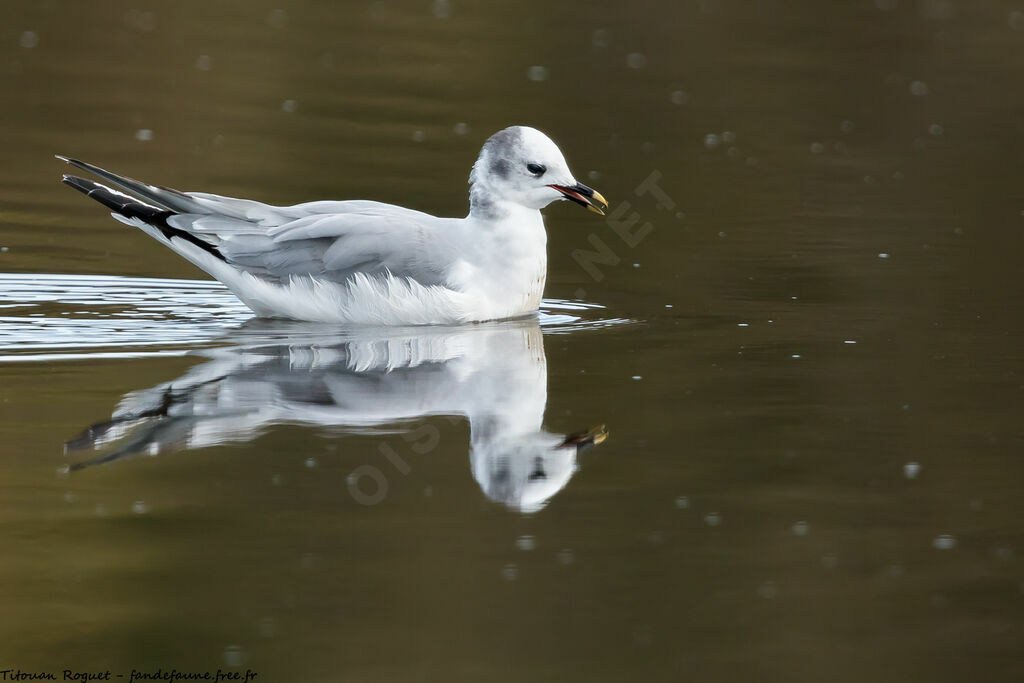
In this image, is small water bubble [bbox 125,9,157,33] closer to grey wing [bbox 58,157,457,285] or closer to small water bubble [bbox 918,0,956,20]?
small water bubble [bbox 918,0,956,20]

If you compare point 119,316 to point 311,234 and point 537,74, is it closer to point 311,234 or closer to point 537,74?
point 311,234

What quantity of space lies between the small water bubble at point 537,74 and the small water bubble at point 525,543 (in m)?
12.2

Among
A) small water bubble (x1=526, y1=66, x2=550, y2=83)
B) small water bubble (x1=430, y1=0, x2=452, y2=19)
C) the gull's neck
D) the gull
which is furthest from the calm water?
small water bubble (x1=430, y1=0, x2=452, y2=19)

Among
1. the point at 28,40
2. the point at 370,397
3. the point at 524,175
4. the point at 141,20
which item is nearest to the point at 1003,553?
the point at 370,397

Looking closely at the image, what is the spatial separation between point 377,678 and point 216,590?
86 cm

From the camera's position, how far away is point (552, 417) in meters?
7.66

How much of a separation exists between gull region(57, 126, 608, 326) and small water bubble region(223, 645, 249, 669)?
14.0ft

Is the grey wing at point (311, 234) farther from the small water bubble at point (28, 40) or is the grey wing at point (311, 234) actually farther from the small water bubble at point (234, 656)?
the small water bubble at point (28, 40)

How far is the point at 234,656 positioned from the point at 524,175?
197 inches

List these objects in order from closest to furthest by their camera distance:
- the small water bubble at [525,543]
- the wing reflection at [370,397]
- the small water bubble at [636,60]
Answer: the small water bubble at [525,543], the wing reflection at [370,397], the small water bubble at [636,60]

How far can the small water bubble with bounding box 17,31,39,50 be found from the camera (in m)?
18.6

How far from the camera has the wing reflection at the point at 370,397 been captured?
6980 mm

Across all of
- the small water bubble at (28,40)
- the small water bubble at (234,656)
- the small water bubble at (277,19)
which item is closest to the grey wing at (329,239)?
the small water bubble at (234,656)

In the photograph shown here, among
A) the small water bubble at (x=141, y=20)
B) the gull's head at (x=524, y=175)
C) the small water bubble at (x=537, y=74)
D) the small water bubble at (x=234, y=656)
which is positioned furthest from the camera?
the small water bubble at (x=141, y=20)
